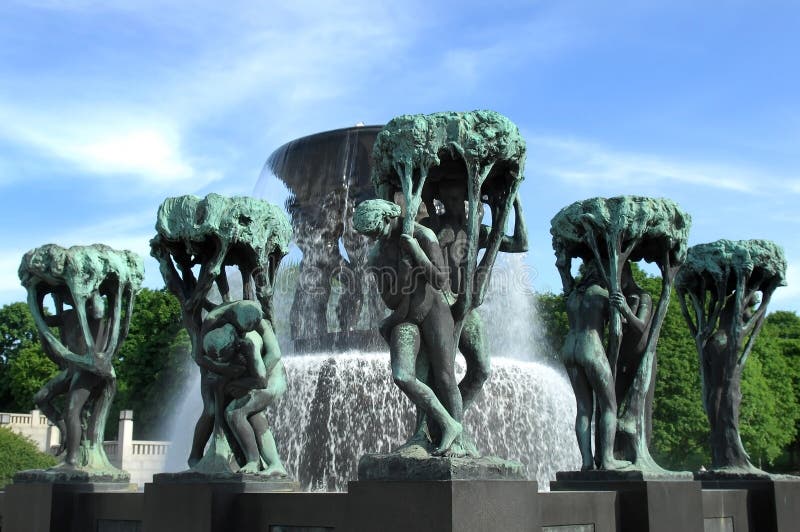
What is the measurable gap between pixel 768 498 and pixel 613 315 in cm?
305

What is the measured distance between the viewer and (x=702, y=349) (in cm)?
1108

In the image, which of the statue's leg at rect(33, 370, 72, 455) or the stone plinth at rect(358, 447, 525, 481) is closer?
the stone plinth at rect(358, 447, 525, 481)

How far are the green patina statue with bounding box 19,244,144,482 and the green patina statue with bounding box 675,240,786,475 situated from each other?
6.73m

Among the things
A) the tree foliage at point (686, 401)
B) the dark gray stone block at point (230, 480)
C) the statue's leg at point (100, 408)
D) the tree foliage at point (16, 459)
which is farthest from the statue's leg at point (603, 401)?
the tree foliage at point (686, 401)

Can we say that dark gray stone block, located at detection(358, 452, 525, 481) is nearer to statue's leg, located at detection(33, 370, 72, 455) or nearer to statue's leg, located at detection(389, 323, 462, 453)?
statue's leg, located at detection(389, 323, 462, 453)

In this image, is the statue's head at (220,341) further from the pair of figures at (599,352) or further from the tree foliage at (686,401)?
the tree foliage at (686,401)

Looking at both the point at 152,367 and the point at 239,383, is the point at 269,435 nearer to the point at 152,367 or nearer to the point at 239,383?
the point at 239,383

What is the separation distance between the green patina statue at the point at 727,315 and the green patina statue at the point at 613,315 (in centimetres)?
200

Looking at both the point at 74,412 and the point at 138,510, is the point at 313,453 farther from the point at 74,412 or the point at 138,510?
the point at 138,510

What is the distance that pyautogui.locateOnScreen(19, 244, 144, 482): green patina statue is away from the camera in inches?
394

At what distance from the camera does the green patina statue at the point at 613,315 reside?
845cm

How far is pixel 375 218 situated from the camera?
626 cm

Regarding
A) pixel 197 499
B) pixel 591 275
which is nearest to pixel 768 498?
pixel 591 275

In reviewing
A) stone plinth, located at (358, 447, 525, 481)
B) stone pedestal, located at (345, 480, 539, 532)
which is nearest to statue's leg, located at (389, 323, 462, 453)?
stone plinth, located at (358, 447, 525, 481)
